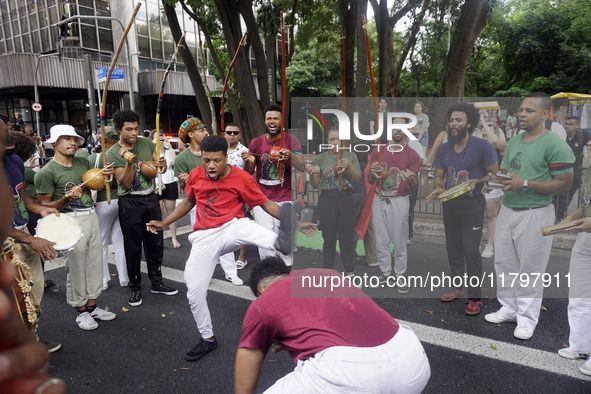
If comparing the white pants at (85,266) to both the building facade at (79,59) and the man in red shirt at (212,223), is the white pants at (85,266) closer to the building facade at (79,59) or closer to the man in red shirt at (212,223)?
the man in red shirt at (212,223)

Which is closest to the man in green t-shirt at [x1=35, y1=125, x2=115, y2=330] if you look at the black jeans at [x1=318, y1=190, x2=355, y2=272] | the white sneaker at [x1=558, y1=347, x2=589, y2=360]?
the black jeans at [x1=318, y1=190, x2=355, y2=272]

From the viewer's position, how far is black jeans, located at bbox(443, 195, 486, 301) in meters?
4.02

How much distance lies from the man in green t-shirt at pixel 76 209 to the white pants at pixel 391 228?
3.03m

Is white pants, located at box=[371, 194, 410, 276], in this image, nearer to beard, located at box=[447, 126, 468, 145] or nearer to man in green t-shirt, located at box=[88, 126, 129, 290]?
beard, located at box=[447, 126, 468, 145]

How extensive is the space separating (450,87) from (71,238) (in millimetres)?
7529

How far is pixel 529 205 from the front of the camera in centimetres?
353

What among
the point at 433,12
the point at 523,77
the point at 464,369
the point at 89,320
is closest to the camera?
the point at 464,369

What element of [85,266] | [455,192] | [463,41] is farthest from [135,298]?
[463,41]

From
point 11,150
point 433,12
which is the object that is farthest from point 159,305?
point 433,12

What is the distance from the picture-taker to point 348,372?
1.83 m

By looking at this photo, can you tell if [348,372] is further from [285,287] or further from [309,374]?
[285,287]

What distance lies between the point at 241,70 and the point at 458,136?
19.0 feet

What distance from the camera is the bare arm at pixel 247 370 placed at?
1.97 metres

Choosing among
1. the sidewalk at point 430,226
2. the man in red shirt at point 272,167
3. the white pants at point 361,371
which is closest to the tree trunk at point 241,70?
the man in red shirt at point 272,167
